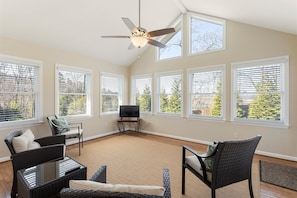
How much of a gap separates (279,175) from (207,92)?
246 cm

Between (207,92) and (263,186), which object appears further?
(207,92)

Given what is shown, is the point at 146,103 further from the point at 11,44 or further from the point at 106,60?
the point at 11,44

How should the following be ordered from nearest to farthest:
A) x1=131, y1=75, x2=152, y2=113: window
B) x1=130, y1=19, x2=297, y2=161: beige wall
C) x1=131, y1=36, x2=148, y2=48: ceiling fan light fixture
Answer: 1. x1=131, y1=36, x2=148, y2=48: ceiling fan light fixture
2. x1=130, y1=19, x2=297, y2=161: beige wall
3. x1=131, y1=75, x2=152, y2=113: window

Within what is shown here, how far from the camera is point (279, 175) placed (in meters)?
2.70

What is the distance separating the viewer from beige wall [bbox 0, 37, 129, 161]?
3.42 m

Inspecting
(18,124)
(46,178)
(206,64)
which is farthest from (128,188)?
(206,64)

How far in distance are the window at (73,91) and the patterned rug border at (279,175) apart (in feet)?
14.8

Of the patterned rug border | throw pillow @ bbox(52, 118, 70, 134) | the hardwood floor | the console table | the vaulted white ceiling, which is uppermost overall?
the vaulted white ceiling

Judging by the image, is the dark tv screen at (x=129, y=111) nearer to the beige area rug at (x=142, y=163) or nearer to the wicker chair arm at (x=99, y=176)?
the beige area rug at (x=142, y=163)

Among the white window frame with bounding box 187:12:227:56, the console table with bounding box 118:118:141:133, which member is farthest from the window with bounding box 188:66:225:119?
the console table with bounding box 118:118:141:133

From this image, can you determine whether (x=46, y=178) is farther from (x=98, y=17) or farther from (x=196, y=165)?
(x=98, y=17)

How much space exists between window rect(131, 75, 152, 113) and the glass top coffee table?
4.09m

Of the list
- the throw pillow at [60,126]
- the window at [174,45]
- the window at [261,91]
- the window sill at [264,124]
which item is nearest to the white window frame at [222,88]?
the window at [261,91]

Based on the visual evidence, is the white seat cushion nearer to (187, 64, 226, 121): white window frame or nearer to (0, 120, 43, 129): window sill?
(187, 64, 226, 121): white window frame
